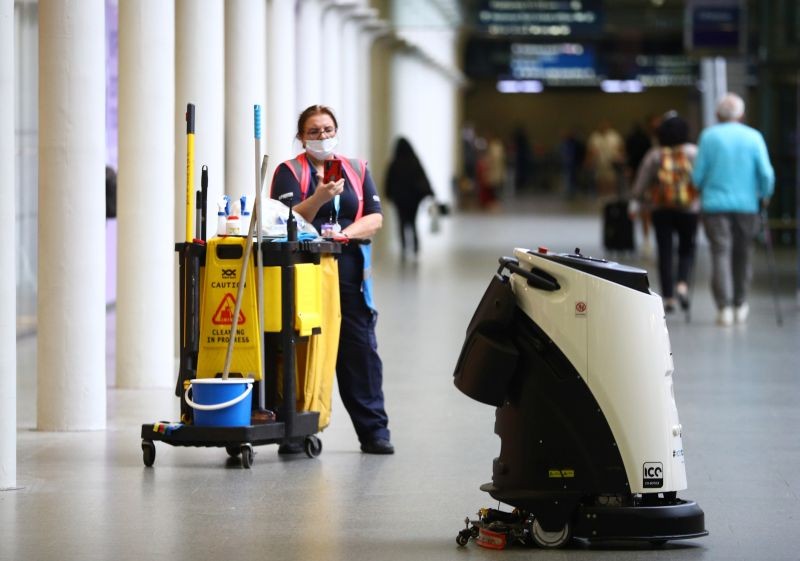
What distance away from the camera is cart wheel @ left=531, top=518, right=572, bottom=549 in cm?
591

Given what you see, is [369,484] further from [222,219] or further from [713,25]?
[713,25]

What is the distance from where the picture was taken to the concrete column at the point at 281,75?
14.8m

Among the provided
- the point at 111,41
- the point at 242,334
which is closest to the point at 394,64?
the point at 111,41

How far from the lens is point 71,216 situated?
8.58 metres

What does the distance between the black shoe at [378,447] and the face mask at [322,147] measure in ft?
4.52

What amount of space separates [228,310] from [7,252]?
1096mm

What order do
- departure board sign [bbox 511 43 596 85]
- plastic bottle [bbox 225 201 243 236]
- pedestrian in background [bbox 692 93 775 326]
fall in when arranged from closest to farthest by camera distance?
plastic bottle [bbox 225 201 243 236] → pedestrian in background [bbox 692 93 775 326] → departure board sign [bbox 511 43 596 85]

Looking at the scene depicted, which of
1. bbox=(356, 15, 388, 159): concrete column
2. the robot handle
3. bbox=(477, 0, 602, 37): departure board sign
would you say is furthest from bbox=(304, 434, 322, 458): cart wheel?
bbox=(477, 0, 602, 37): departure board sign

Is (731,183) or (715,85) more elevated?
(715,85)

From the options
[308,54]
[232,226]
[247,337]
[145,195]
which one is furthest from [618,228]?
[247,337]

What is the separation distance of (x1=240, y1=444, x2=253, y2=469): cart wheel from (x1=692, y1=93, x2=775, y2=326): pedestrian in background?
7182 millimetres

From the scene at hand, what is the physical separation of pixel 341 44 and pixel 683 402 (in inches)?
502

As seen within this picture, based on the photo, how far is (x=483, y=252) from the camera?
24609 mm

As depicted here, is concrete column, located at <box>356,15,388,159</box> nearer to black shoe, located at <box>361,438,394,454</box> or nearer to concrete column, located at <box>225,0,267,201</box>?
concrete column, located at <box>225,0,267,201</box>
